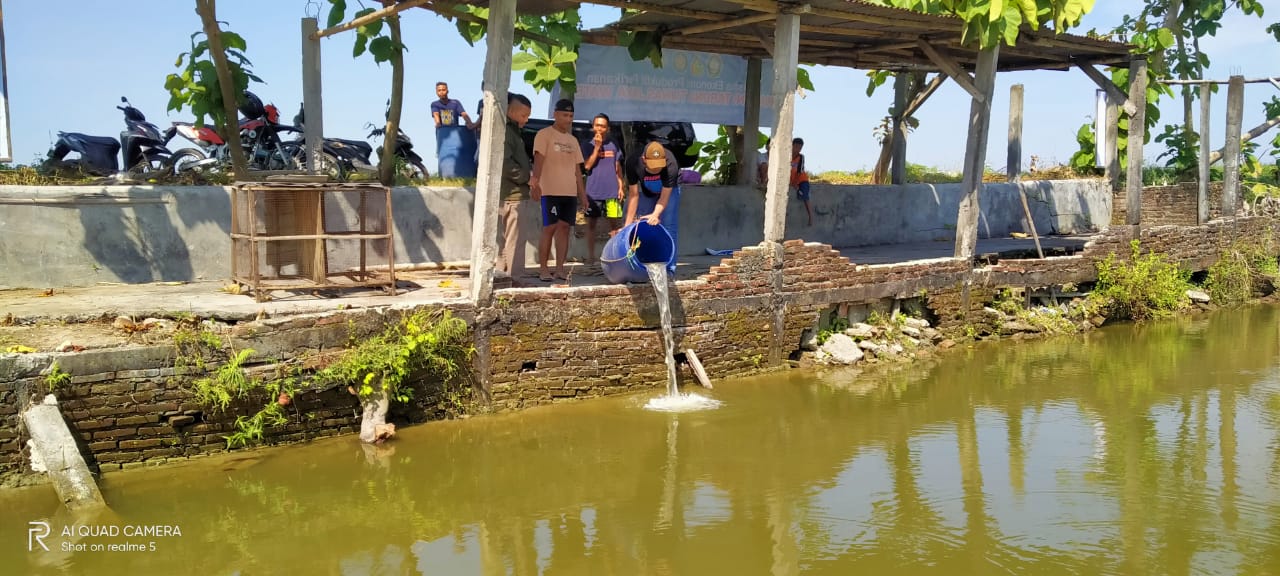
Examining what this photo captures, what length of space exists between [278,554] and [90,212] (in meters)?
4.77

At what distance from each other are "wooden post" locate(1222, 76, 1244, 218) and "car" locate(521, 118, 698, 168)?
8.86 metres

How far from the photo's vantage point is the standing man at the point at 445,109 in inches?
457

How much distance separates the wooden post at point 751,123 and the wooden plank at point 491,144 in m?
5.86

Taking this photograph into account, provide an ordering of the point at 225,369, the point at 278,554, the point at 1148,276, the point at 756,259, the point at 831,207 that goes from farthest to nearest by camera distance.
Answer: the point at 831,207 → the point at 1148,276 → the point at 756,259 → the point at 225,369 → the point at 278,554

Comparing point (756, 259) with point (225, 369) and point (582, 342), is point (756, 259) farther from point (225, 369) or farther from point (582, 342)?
point (225, 369)

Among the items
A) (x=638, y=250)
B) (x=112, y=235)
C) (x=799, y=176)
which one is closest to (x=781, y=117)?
(x=638, y=250)

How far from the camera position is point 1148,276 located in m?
13.5

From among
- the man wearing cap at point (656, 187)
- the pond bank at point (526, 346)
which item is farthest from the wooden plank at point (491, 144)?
the man wearing cap at point (656, 187)

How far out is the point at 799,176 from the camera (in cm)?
1407

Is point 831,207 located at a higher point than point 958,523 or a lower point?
higher

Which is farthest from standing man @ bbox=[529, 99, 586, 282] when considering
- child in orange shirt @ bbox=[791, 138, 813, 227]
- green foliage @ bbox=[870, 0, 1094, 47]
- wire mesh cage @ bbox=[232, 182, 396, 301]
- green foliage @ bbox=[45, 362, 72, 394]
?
child in orange shirt @ bbox=[791, 138, 813, 227]

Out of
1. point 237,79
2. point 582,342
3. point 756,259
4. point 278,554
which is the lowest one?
point 278,554

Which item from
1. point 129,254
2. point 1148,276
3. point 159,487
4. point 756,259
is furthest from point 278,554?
point 1148,276

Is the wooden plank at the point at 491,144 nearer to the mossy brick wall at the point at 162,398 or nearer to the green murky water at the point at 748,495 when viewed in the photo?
the mossy brick wall at the point at 162,398
